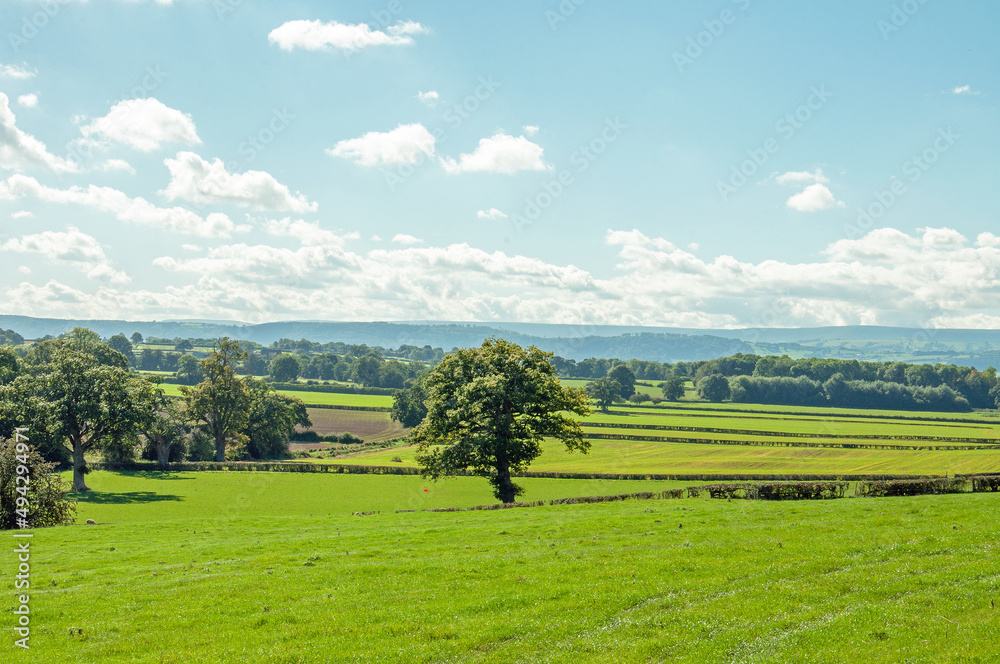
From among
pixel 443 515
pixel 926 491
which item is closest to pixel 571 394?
pixel 443 515

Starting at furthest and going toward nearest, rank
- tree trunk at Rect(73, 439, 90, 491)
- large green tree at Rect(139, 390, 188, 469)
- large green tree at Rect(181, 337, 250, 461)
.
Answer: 1. large green tree at Rect(181, 337, 250, 461)
2. large green tree at Rect(139, 390, 188, 469)
3. tree trunk at Rect(73, 439, 90, 491)

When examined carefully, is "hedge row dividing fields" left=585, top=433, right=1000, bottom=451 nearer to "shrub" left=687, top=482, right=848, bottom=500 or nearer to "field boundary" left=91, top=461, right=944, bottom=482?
"field boundary" left=91, top=461, right=944, bottom=482

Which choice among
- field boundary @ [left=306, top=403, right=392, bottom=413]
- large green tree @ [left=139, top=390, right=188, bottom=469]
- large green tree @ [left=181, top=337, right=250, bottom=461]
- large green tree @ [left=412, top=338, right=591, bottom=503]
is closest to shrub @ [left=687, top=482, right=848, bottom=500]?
large green tree @ [left=412, top=338, right=591, bottom=503]

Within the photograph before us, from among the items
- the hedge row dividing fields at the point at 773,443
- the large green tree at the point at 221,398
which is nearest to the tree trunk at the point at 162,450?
the large green tree at the point at 221,398

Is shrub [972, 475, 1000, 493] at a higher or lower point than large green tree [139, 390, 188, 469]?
higher

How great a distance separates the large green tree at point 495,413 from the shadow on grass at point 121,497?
26504 millimetres

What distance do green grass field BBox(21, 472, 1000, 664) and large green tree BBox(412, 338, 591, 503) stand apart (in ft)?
57.9

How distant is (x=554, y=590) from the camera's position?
764 inches

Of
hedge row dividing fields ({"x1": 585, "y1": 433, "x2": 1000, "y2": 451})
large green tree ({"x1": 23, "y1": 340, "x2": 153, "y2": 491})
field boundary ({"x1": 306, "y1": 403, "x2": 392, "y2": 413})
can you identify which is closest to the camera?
large green tree ({"x1": 23, "y1": 340, "x2": 153, "y2": 491})

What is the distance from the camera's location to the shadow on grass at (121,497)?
2283 inches

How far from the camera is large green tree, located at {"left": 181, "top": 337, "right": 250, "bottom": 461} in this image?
9138 cm

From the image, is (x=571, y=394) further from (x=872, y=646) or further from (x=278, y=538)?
(x=872, y=646)

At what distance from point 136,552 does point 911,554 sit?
3112 cm

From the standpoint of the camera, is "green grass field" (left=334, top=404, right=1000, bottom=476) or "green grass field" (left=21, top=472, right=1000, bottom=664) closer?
"green grass field" (left=21, top=472, right=1000, bottom=664)
